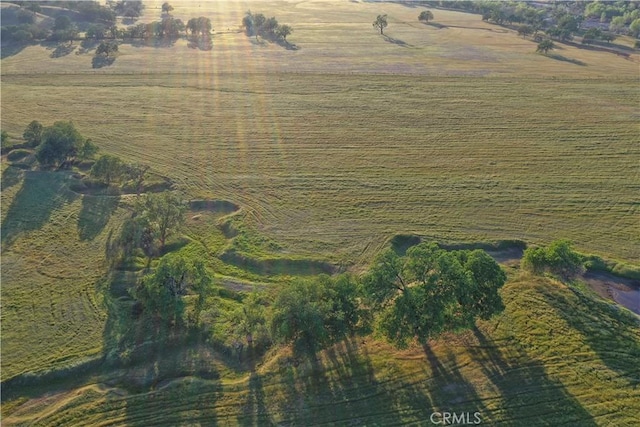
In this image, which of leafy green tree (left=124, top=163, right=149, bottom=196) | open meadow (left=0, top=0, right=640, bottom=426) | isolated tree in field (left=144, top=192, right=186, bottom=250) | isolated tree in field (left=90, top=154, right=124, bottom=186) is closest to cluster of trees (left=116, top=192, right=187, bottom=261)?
isolated tree in field (left=144, top=192, right=186, bottom=250)

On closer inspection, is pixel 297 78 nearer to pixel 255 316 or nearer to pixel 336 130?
pixel 336 130

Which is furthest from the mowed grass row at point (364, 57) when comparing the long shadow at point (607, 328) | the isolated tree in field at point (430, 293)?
the isolated tree in field at point (430, 293)

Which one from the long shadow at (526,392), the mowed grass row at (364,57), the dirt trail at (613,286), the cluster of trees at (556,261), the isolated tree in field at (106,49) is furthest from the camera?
the isolated tree in field at (106,49)

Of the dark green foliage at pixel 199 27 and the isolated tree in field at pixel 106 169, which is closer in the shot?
the isolated tree in field at pixel 106 169

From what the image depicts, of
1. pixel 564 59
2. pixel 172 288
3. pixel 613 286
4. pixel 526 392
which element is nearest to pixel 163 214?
pixel 172 288

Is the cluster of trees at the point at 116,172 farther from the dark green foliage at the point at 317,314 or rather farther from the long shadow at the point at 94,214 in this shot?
the dark green foliage at the point at 317,314

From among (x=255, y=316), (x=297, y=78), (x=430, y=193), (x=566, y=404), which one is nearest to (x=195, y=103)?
(x=297, y=78)
